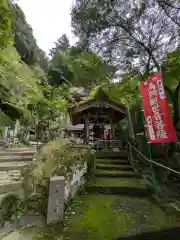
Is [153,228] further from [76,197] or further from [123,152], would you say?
[123,152]

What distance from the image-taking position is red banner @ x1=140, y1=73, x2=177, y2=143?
5465 mm

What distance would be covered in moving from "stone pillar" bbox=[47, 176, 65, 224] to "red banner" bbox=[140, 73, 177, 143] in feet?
11.9

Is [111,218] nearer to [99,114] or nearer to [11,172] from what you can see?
[11,172]

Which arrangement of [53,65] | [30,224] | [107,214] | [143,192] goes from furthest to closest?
[53,65] → [143,192] → [107,214] → [30,224]

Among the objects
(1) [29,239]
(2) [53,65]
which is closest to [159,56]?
(1) [29,239]

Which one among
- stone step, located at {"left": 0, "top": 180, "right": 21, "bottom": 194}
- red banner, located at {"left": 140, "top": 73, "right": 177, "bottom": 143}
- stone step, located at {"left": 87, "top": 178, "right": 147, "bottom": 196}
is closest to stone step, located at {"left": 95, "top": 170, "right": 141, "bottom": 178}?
stone step, located at {"left": 87, "top": 178, "right": 147, "bottom": 196}

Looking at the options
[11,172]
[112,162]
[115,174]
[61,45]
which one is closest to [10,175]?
[11,172]

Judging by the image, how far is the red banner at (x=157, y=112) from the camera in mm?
5465

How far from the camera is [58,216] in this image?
14.0 ft

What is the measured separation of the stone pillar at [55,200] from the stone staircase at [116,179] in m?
2.36

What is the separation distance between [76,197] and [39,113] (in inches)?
318

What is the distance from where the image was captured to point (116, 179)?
289 inches

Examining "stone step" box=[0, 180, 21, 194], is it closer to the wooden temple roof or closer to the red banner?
the red banner

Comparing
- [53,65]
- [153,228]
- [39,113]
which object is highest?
[53,65]
